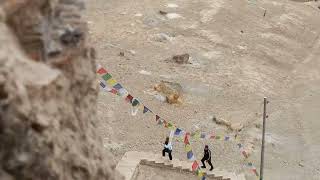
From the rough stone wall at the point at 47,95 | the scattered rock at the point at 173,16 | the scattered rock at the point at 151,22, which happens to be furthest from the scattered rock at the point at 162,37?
the rough stone wall at the point at 47,95

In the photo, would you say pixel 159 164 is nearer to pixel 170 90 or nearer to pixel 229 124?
pixel 229 124

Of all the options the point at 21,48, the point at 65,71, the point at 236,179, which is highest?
the point at 21,48

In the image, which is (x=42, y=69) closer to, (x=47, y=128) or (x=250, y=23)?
(x=47, y=128)

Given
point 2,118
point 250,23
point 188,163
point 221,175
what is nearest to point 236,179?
point 221,175

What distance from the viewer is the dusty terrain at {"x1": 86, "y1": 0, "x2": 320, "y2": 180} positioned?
20875mm

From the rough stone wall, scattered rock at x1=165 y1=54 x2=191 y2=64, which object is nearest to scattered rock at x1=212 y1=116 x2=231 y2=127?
scattered rock at x1=165 y1=54 x2=191 y2=64

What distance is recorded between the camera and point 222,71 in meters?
27.8

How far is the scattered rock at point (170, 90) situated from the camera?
23.6m

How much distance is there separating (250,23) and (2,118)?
29.6 m

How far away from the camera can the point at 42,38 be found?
258 inches

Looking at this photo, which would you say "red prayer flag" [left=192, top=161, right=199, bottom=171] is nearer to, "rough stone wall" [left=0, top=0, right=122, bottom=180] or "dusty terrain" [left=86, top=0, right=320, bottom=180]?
Answer: "dusty terrain" [left=86, top=0, right=320, bottom=180]

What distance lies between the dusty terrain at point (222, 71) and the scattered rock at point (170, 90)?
27 centimetres

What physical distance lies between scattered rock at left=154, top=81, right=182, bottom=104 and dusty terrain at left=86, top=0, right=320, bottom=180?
269 mm

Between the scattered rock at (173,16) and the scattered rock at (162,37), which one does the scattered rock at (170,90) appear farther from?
the scattered rock at (173,16)
